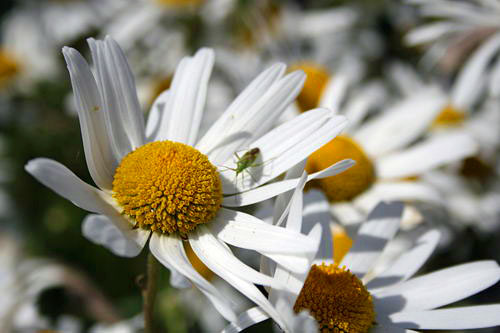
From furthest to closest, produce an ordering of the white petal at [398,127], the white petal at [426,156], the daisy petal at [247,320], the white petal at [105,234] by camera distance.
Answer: the white petal at [398,127] < the white petal at [426,156] < the daisy petal at [247,320] < the white petal at [105,234]

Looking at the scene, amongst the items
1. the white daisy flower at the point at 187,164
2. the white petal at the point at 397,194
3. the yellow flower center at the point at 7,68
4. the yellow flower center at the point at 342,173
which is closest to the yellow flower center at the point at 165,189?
the white daisy flower at the point at 187,164

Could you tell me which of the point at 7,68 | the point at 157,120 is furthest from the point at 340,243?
the point at 7,68

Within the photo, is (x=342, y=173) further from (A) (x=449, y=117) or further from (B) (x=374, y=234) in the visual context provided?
(A) (x=449, y=117)

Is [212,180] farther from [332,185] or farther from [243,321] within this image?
[332,185]

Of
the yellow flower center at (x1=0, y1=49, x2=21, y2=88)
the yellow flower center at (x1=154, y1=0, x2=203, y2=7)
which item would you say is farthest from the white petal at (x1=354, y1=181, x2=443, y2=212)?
the yellow flower center at (x1=0, y1=49, x2=21, y2=88)

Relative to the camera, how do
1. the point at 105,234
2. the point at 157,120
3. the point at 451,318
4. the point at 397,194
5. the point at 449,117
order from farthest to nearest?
the point at 449,117
the point at 397,194
the point at 157,120
the point at 451,318
the point at 105,234

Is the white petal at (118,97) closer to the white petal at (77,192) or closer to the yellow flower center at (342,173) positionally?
the white petal at (77,192)

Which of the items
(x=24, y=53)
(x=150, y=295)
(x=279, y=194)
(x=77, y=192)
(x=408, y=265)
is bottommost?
(x=408, y=265)
